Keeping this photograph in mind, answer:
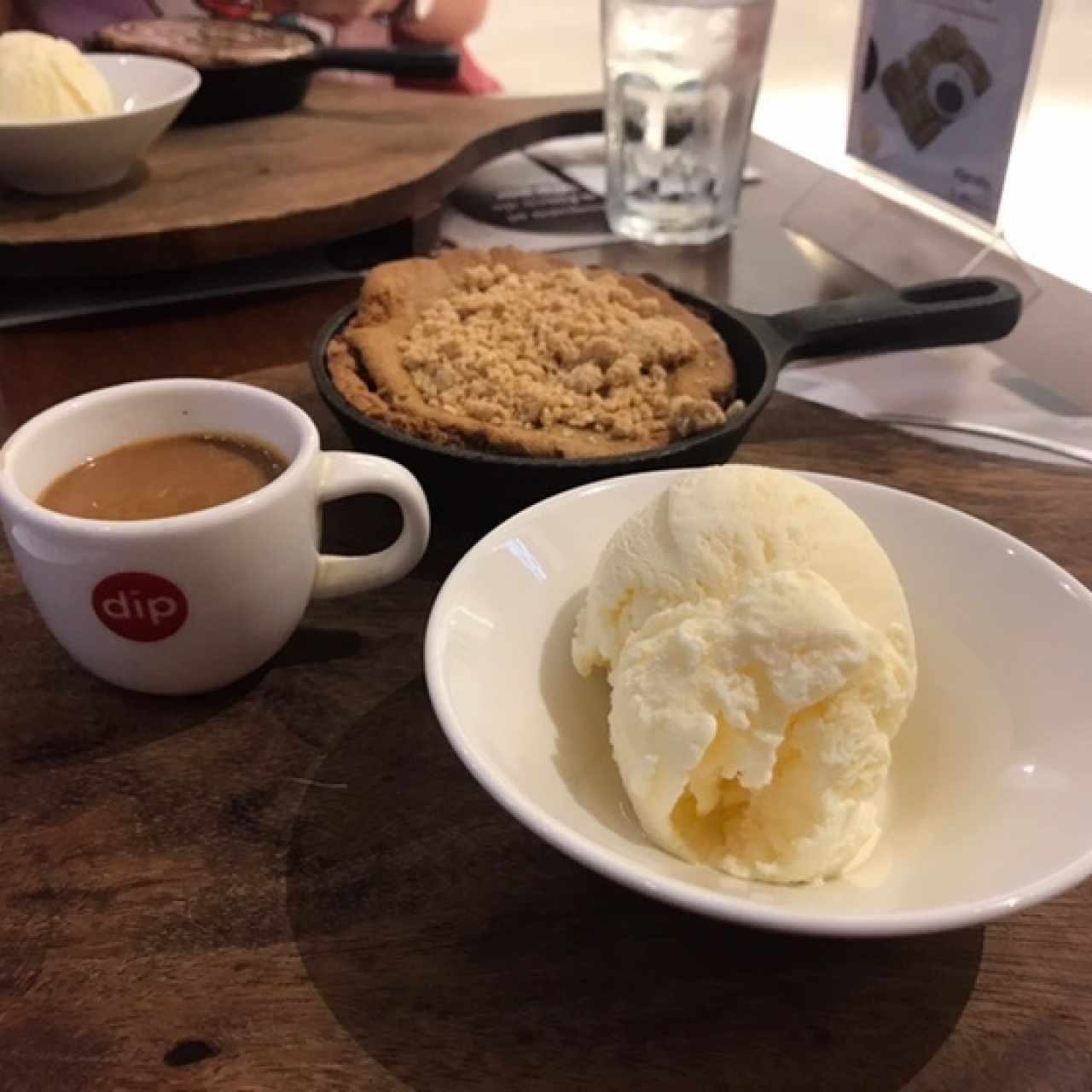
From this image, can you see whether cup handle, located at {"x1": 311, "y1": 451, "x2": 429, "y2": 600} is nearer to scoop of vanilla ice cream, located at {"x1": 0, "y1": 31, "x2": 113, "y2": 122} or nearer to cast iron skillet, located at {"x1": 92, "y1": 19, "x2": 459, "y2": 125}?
scoop of vanilla ice cream, located at {"x1": 0, "y1": 31, "x2": 113, "y2": 122}

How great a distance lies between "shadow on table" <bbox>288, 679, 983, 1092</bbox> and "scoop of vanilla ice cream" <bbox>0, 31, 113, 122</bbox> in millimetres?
885

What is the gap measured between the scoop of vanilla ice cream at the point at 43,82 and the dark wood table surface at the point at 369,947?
68 centimetres

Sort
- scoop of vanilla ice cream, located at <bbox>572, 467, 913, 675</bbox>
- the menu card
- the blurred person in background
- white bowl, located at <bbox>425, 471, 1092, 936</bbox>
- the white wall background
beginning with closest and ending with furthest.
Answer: white bowl, located at <bbox>425, 471, 1092, 936</bbox>
scoop of vanilla ice cream, located at <bbox>572, 467, 913, 675</bbox>
the menu card
the white wall background
the blurred person in background

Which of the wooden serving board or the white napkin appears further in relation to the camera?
the wooden serving board

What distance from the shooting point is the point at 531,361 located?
813 mm

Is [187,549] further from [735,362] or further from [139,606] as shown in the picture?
[735,362]

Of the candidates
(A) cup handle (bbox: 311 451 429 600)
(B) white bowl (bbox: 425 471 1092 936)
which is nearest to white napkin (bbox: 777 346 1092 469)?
(B) white bowl (bbox: 425 471 1092 936)

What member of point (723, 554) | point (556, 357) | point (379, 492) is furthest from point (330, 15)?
point (723, 554)

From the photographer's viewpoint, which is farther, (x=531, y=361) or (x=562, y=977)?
(x=531, y=361)

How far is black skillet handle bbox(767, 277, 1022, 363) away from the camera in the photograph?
2.79 ft

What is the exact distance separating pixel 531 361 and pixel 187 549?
13.1 inches

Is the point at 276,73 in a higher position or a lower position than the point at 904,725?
higher

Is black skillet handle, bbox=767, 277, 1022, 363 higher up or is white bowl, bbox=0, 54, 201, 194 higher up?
white bowl, bbox=0, 54, 201, 194

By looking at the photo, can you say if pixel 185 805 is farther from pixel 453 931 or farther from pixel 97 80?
pixel 97 80
